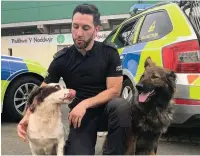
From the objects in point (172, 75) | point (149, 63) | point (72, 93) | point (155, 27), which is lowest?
point (72, 93)

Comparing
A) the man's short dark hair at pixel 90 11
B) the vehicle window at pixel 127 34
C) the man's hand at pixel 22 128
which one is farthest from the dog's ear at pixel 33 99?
the vehicle window at pixel 127 34

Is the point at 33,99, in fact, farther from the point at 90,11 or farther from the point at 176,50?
the point at 176,50

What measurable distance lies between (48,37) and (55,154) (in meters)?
21.0

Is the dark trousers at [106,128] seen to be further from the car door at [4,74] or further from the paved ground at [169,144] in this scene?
the car door at [4,74]

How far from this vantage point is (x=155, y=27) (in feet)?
15.0

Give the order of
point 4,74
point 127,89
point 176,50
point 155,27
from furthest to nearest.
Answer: point 4,74 → point 127,89 → point 155,27 → point 176,50

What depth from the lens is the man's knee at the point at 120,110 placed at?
312cm

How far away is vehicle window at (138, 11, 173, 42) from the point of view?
14.1ft

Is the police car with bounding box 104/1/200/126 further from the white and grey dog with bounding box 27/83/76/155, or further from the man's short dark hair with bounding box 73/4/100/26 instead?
the white and grey dog with bounding box 27/83/76/155

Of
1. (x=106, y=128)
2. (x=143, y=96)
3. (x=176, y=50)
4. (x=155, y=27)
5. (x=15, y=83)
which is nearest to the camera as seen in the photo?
(x=106, y=128)

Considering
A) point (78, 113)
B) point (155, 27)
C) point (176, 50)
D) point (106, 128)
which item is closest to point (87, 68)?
point (78, 113)

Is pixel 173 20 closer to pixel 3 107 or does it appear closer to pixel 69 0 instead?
pixel 3 107

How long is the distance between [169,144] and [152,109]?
3.60 feet

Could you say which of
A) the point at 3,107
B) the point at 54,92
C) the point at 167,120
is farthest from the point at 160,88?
the point at 3,107
